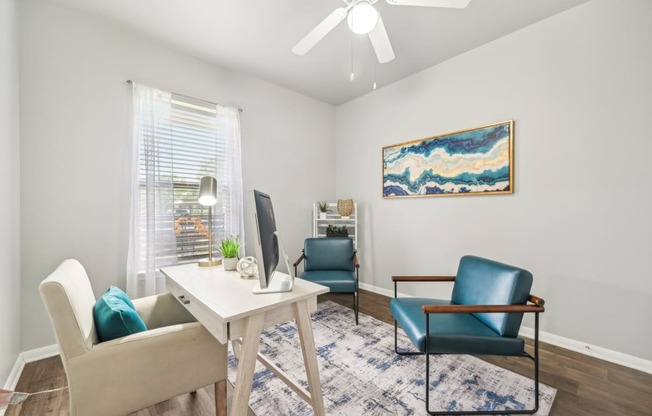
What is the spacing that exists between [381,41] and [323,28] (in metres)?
0.42

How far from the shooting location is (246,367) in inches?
46.6

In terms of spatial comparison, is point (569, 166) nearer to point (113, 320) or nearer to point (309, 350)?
point (309, 350)

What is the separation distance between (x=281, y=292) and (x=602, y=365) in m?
2.53

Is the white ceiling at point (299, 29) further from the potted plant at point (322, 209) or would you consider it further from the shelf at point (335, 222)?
the shelf at point (335, 222)

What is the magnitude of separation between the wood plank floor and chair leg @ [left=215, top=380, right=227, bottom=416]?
0.26 meters

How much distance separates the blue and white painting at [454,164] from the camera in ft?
8.59

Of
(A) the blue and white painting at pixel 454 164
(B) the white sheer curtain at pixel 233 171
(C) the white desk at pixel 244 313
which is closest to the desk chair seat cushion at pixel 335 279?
(B) the white sheer curtain at pixel 233 171

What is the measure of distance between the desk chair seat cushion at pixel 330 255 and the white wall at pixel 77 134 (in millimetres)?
1874

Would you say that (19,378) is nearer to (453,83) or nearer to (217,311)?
(217,311)

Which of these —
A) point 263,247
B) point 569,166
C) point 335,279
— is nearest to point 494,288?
point 569,166

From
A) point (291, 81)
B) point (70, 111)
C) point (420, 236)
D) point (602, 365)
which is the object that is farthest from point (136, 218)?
point (602, 365)

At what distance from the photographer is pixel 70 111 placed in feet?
7.29

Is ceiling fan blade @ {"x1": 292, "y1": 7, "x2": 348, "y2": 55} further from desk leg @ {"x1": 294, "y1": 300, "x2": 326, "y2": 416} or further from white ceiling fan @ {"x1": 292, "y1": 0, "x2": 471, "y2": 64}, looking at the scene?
desk leg @ {"x1": 294, "y1": 300, "x2": 326, "y2": 416}

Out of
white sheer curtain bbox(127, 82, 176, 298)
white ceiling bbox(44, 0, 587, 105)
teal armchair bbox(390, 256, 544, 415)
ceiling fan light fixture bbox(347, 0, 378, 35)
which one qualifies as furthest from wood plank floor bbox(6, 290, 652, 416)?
white ceiling bbox(44, 0, 587, 105)
